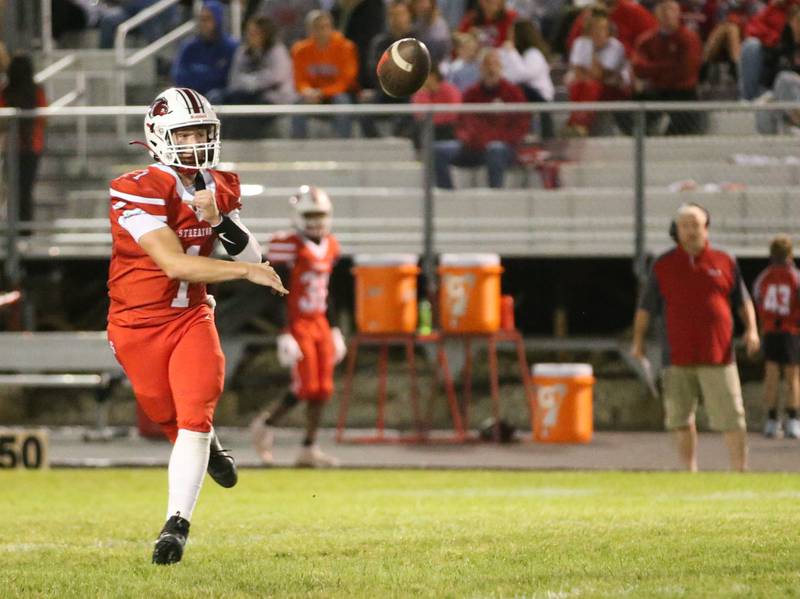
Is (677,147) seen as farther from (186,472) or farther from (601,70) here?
(186,472)

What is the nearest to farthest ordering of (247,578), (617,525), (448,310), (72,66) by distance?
(247,578), (617,525), (448,310), (72,66)

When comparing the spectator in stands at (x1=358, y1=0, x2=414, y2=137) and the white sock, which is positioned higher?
the spectator in stands at (x1=358, y1=0, x2=414, y2=137)

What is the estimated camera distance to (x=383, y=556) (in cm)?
712

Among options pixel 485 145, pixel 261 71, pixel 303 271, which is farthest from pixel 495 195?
pixel 261 71

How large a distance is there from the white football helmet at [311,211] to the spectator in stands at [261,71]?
3249mm

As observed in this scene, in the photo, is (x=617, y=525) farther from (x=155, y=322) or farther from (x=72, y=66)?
(x=72, y=66)

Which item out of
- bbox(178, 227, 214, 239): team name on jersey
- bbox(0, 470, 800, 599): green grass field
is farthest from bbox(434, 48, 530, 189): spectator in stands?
bbox(178, 227, 214, 239): team name on jersey

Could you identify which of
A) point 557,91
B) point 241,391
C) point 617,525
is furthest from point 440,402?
point 617,525

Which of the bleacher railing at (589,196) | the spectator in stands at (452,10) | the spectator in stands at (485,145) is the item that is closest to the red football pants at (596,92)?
the bleacher railing at (589,196)

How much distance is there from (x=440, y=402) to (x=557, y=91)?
305 centimetres

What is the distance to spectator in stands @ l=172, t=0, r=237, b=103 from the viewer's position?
16.9 meters

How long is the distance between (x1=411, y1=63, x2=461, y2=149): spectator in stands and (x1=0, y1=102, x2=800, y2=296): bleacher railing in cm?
7

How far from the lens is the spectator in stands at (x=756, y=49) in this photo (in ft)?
50.8

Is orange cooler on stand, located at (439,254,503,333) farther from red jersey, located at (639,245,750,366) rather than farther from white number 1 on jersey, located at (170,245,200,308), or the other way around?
white number 1 on jersey, located at (170,245,200,308)
